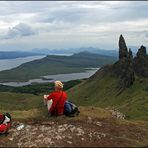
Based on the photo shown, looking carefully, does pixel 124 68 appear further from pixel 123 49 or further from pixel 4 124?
pixel 4 124

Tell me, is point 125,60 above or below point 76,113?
below

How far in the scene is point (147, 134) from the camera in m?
30.6

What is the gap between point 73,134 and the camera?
26625 mm

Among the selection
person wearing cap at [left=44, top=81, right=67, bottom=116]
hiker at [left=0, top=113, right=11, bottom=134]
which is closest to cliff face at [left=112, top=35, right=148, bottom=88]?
person wearing cap at [left=44, top=81, right=67, bottom=116]

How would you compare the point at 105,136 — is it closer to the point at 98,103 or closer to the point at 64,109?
the point at 64,109

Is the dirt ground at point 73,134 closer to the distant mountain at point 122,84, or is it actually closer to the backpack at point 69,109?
the backpack at point 69,109

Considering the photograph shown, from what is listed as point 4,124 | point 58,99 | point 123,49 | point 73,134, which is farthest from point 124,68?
point 73,134

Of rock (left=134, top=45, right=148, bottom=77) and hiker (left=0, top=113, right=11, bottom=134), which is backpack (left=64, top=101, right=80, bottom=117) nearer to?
hiker (left=0, top=113, right=11, bottom=134)

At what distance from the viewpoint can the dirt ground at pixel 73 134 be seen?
25.4 meters

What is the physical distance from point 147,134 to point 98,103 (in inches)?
5302

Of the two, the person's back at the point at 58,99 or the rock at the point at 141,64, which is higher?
the person's back at the point at 58,99

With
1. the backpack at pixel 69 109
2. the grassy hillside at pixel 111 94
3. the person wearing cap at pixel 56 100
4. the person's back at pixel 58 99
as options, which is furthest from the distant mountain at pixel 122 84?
the person's back at pixel 58 99

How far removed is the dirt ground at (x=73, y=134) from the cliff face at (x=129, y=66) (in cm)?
13586

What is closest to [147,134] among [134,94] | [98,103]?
[134,94]
